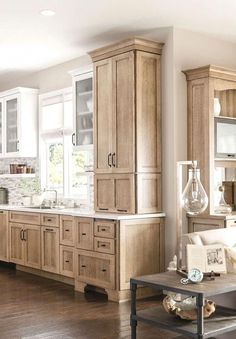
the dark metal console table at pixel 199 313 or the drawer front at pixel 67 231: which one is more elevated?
the drawer front at pixel 67 231

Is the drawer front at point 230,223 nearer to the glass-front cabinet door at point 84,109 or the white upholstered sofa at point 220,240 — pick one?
the white upholstered sofa at point 220,240

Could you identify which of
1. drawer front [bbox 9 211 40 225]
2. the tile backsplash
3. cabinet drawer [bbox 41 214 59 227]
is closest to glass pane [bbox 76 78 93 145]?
cabinet drawer [bbox 41 214 59 227]

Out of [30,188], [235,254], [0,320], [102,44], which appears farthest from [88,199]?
[235,254]

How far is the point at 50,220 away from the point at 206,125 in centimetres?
221

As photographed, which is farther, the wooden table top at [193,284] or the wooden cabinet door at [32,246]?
the wooden cabinet door at [32,246]

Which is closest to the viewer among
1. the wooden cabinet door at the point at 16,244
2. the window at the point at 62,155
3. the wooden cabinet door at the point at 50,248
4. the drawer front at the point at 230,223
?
the drawer front at the point at 230,223

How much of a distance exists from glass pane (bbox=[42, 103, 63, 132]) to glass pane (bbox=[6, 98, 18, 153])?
0.47 m

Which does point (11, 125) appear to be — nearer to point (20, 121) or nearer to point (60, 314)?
point (20, 121)


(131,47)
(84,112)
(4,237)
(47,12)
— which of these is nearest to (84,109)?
(84,112)

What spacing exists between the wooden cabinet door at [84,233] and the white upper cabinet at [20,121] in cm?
218

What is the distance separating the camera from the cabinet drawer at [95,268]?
5312mm

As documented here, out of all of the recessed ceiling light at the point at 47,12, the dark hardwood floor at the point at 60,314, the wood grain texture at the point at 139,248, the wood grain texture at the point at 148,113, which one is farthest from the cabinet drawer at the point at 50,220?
the recessed ceiling light at the point at 47,12

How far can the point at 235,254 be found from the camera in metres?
4.20

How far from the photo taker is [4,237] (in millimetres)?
7234
